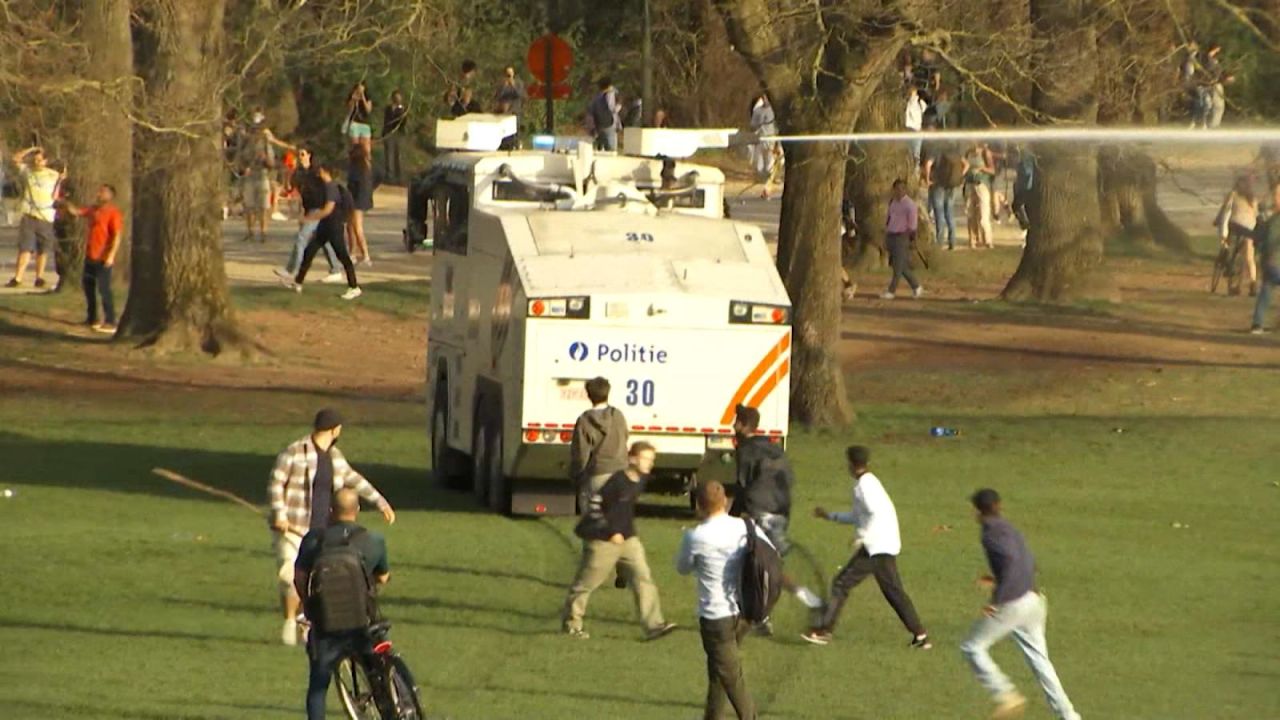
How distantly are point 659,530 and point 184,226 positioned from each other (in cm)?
1287

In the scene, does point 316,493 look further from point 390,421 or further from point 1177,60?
point 1177,60

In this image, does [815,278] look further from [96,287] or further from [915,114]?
[915,114]

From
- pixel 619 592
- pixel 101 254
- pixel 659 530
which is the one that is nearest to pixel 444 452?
pixel 659 530

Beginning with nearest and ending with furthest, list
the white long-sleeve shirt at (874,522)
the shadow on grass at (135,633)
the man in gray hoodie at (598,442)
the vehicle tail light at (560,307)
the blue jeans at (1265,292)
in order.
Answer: the white long-sleeve shirt at (874,522), the shadow on grass at (135,633), the man in gray hoodie at (598,442), the vehicle tail light at (560,307), the blue jeans at (1265,292)

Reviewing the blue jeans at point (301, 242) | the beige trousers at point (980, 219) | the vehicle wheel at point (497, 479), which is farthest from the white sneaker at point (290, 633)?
the beige trousers at point (980, 219)

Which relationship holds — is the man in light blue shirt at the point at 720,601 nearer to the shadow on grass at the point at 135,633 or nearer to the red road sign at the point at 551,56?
the shadow on grass at the point at 135,633

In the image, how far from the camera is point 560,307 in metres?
21.4

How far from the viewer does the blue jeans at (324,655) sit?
1250 centimetres

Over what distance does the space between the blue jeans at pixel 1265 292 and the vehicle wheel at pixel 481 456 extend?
15.1 meters

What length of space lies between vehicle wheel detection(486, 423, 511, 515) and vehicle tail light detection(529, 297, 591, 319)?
146 cm

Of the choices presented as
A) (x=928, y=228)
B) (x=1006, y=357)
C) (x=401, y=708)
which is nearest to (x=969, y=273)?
(x=928, y=228)

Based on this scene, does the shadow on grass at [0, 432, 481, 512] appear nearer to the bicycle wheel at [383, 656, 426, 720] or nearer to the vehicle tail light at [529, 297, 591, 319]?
the vehicle tail light at [529, 297, 591, 319]

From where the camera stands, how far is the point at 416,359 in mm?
34312

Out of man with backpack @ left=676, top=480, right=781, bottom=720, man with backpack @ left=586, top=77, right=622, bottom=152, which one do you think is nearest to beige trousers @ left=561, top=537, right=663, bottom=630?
man with backpack @ left=676, top=480, right=781, bottom=720
